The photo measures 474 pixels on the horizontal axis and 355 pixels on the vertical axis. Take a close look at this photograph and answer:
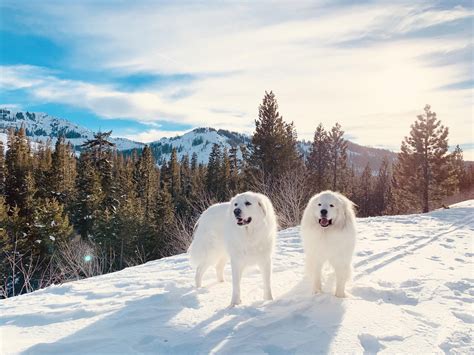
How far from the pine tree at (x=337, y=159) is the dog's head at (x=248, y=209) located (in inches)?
1128

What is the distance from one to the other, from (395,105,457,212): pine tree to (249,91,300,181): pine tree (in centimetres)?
908

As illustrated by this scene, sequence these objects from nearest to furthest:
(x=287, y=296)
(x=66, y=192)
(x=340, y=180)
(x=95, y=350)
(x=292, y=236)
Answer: (x=95, y=350) → (x=287, y=296) → (x=292, y=236) → (x=340, y=180) → (x=66, y=192)

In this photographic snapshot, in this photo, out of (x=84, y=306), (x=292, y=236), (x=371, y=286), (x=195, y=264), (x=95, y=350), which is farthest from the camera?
(x=292, y=236)

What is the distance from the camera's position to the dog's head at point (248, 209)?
15.9ft

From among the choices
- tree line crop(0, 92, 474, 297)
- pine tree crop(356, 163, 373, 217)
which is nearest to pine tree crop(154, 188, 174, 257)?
tree line crop(0, 92, 474, 297)

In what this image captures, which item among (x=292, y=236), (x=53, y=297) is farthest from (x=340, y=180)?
(x=53, y=297)

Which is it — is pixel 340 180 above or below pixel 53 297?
above

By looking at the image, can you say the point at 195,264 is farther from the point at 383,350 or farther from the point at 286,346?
the point at 383,350

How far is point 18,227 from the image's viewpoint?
94.2ft

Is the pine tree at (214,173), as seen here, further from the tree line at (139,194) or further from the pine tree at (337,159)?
the pine tree at (337,159)

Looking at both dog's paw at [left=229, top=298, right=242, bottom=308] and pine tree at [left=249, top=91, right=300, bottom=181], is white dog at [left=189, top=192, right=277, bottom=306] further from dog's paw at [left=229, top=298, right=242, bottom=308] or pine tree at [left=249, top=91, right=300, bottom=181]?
pine tree at [left=249, top=91, right=300, bottom=181]

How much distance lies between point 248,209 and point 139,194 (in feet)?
141

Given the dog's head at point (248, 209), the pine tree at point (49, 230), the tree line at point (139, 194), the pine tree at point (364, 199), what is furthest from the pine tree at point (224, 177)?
the dog's head at point (248, 209)

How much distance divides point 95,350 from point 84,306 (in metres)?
1.43
